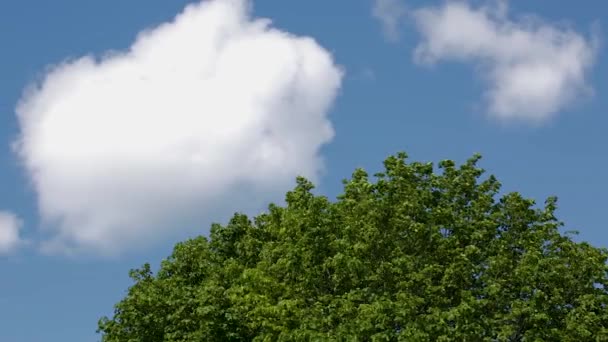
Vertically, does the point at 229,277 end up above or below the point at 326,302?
above

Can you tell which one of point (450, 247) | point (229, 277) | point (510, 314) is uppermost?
point (229, 277)

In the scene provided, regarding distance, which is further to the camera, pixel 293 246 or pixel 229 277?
pixel 229 277

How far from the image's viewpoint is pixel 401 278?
38031 millimetres

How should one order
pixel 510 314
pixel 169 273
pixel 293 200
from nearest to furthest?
pixel 510 314 < pixel 293 200 < pixel 169 273

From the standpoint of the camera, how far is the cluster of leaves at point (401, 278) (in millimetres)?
36781

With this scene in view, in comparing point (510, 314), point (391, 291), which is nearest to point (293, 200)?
point (391, 291)

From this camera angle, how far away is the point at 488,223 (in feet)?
133

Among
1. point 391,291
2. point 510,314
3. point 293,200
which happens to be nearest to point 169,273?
point 293,200

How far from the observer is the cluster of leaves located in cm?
3678

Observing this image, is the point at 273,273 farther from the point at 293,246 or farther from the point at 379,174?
the point at 379,174

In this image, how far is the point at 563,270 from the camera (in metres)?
39.0

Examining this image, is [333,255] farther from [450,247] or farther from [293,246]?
[450,247]

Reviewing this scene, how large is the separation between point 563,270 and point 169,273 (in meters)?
20.6

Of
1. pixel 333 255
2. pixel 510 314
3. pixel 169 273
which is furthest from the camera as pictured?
pixel 169 273
